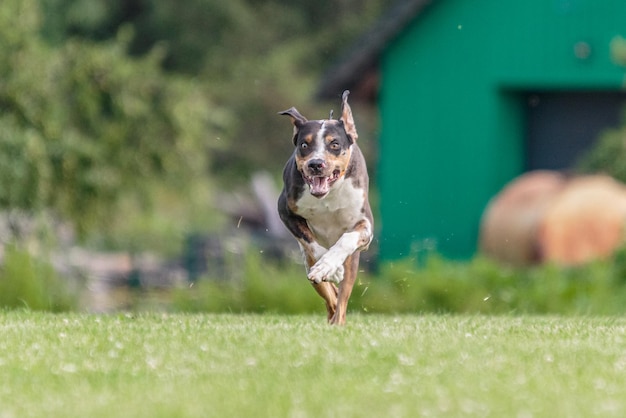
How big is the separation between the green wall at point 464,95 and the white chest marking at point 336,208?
15548 mm

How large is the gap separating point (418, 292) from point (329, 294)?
6874 mm

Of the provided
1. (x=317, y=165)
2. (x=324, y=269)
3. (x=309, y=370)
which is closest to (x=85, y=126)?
(x=317, y=165)

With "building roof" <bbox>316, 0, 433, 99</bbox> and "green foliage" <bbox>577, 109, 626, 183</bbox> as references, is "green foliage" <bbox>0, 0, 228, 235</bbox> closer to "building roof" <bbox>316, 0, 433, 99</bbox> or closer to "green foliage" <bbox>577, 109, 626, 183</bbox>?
"building roof" <bbox>316, 0, 433, 99</bbox>

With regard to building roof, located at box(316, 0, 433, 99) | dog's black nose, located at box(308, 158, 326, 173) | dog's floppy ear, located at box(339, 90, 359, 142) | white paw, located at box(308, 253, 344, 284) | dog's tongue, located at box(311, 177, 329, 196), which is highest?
dog's floppy ear, located at box(339, 90, 359, 142)

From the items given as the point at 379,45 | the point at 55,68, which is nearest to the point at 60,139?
the point at 55,68

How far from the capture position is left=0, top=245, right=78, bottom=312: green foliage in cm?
1619

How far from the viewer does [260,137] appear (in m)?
45.7

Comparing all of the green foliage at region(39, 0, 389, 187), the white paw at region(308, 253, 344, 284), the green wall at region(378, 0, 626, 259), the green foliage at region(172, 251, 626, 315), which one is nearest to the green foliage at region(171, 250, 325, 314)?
the green foliage at region(172, 251, 626, 315)

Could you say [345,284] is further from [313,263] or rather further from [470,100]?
[470,100]

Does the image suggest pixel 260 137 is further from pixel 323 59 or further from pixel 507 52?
pixel 507 52

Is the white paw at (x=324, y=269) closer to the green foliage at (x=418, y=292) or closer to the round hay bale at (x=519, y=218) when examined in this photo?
the green foliage at (x=418, y=292)

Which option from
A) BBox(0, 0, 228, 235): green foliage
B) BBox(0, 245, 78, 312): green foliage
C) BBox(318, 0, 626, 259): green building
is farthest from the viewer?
BBox(318, 0, 626, 259): green building

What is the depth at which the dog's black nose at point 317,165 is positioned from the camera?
979cm

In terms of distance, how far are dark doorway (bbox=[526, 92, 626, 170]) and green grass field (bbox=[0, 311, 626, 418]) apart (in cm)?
1667
